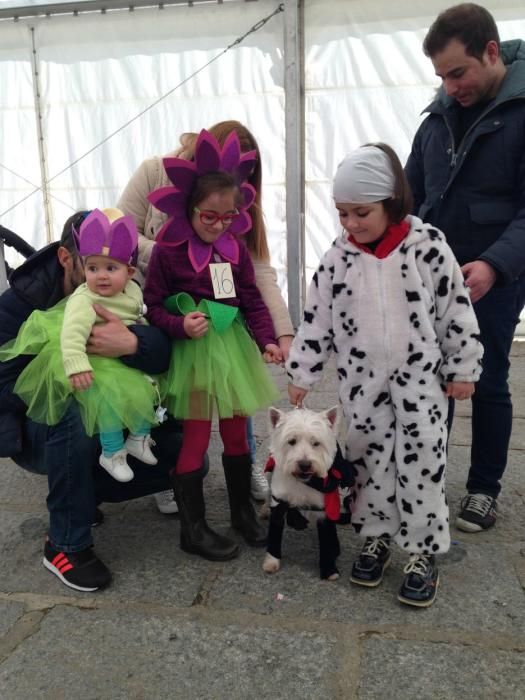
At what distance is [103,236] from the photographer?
7.79 ft

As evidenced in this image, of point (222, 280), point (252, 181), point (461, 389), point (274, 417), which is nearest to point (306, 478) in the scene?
point (274, 417)

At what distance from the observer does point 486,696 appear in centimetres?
181

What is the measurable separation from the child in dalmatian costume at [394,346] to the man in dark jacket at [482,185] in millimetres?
322

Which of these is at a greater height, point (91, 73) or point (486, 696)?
point (91, 73)

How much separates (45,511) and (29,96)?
4.87 meters

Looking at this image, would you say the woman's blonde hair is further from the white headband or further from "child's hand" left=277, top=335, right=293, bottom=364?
the white headband

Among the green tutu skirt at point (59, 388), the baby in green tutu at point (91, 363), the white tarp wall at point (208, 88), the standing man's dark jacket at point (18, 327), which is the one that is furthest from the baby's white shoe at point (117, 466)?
the white tarp wall at point (208, 88)

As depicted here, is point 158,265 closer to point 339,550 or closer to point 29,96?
point 339,550

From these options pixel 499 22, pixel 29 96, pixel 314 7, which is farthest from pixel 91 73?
pixel 499 22

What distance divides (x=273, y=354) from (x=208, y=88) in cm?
438

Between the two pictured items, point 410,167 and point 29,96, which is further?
point 29,96

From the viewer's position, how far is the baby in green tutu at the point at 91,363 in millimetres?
2342

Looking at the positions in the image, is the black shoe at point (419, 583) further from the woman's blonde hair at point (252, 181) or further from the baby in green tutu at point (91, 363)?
the woman's blonde hair at point (252, 181)

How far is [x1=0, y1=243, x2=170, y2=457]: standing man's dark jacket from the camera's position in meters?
2.45
